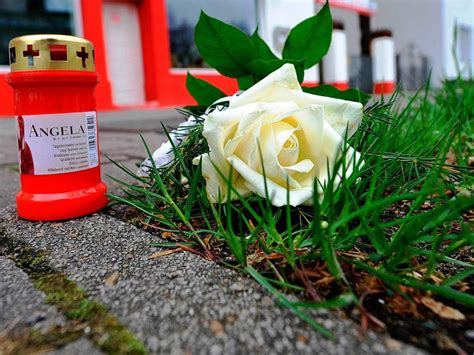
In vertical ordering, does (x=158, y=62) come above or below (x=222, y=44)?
above

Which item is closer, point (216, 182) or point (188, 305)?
point (188, 305)

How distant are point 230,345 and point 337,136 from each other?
16.9 inches

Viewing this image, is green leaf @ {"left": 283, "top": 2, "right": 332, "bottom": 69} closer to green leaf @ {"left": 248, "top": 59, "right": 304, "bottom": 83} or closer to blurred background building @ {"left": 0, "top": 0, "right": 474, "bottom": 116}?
green leaf @ {"left": 248, "top": 59, "right": 304, "bottom": 83}

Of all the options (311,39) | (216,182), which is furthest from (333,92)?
(216,182)

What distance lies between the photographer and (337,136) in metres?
0.82

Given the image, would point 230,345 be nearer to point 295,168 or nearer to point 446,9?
point 295,168

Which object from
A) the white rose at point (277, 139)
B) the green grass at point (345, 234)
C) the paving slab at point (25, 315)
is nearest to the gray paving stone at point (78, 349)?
the paving slab at point (25, 315)

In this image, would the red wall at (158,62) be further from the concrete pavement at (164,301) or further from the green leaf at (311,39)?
the concrete pavement at (164,301)

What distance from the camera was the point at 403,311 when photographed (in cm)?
62

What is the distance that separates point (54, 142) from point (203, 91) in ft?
1.17

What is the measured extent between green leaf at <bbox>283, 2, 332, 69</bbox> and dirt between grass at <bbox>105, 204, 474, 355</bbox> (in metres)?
0.52

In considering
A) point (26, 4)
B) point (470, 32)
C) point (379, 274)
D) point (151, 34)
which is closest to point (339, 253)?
point (379, 274)

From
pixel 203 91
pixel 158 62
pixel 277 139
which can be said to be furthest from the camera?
pixel 158 62

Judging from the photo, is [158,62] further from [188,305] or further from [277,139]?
[188,305]
